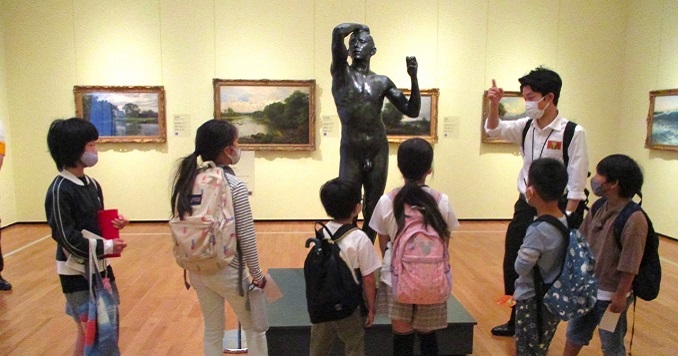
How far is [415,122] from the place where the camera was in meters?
8.47

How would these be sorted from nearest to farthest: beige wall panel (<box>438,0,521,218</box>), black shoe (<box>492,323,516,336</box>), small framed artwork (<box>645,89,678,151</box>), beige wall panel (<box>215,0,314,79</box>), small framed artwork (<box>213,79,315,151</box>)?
black shoe (<box>492,323,516,336</box>) → small framed artwork (<box>645,89,678,151</box>) → beige wall panel (<box>215,0,314,79</box>) → small framed artwork (<box>213,79,315,151</box>) → beige wall panel (<box>438,0,521,218</box>)

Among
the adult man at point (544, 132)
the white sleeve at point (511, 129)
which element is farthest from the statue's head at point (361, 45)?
the white sleeve at point (511, 129)

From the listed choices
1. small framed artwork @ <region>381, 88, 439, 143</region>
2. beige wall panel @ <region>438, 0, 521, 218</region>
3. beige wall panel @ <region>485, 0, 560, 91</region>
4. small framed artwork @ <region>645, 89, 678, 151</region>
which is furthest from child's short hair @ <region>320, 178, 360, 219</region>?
small framed artwork @ <region>645, 89, 678, 151</region>

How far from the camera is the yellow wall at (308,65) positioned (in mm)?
7941

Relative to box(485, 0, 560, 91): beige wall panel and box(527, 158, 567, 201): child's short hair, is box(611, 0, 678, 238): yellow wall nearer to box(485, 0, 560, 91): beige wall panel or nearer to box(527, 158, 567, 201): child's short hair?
box(485, 0, 560, 91): beige wall panel

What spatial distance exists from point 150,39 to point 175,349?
600 centimetres

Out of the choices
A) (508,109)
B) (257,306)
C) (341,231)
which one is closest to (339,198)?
(341,231)

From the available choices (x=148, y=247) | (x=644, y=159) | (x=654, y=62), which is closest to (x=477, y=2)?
(x=654, y=62)

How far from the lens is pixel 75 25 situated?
7918mm

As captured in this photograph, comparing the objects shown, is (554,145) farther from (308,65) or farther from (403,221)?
(308,65)

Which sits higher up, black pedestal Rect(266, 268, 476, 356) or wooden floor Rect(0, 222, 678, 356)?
black pedestal Rect(266, 268, 476, 356)

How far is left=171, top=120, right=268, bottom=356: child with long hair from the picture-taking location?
2408mm

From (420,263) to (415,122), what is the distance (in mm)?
6334

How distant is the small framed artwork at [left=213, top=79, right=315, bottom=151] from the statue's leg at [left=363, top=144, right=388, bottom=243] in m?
4.69
